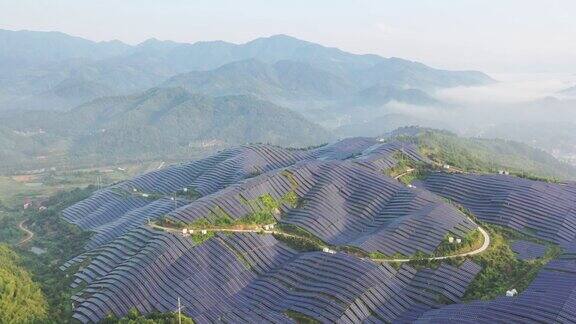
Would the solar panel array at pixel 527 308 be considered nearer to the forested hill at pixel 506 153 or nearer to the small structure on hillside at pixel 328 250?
the small structure on hillside at pixel 328 250

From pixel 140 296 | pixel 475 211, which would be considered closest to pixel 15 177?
pixel 140 296

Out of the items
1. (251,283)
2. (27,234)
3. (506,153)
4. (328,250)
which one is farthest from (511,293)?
(506,153)

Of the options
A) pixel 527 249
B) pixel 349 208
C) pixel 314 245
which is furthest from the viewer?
pixel 349 208

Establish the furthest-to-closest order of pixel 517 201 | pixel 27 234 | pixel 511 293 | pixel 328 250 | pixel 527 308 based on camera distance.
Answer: pixel 27 234 → pixel 517 201 → pixel 328 250 → pixel 511 293 → pixel 527 308

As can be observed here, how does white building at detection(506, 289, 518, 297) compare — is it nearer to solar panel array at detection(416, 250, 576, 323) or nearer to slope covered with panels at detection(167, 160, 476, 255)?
solar panel array at detection(416, 250, 576, 323)

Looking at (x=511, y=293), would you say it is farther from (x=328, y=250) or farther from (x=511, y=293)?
(x=328, y=250)

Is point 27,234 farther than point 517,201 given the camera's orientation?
Yes

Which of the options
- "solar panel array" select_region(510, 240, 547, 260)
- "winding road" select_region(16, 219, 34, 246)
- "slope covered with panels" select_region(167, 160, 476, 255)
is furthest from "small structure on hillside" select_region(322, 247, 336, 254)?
"winding road" select_region(16, 219, 34, 246)
